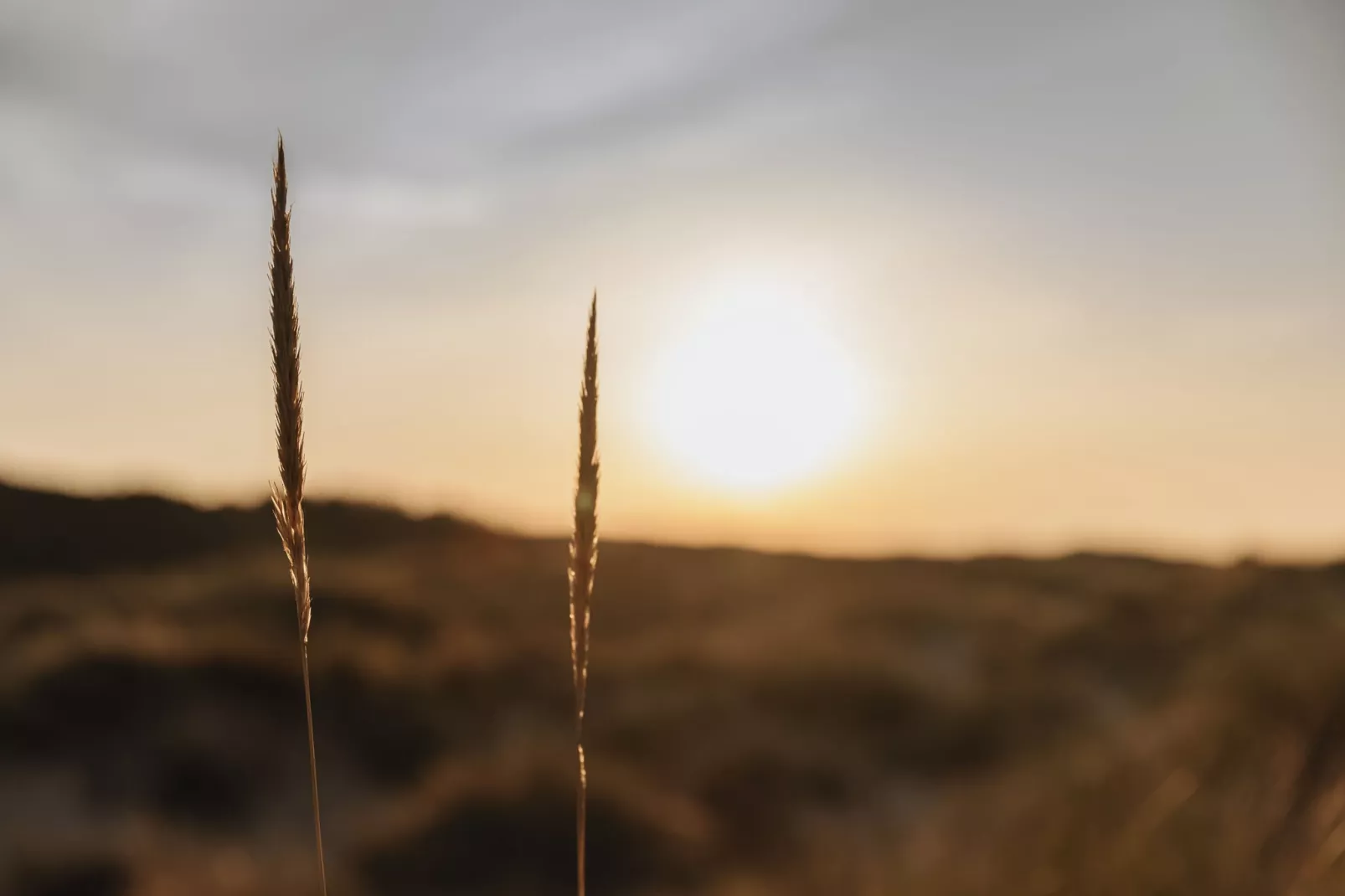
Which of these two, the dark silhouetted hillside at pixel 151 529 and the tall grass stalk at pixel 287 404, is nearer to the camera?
the tall grass stalk at pixel 287 404

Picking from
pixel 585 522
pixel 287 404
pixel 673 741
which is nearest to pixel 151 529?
pixel 673 741

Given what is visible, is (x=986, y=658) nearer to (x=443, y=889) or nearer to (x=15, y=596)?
(x=443, y=889)

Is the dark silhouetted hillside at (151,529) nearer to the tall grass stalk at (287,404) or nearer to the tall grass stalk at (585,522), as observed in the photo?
the tall grass stalk at (287,404)

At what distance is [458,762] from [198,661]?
348 centimetres

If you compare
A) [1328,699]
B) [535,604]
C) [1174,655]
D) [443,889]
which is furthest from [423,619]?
[1328,699]

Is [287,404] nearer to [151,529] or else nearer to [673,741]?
[673,741]

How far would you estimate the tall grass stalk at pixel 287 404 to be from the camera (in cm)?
145

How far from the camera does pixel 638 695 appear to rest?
11617 mm

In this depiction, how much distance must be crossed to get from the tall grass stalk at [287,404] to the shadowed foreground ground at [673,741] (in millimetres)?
2905

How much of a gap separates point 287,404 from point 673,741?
952cm

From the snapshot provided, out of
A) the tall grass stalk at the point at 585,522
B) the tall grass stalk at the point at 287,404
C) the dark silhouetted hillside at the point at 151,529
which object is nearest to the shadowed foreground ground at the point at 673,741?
the tall grass stalk at the point at 585,522

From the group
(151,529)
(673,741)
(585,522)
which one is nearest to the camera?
(585,522)

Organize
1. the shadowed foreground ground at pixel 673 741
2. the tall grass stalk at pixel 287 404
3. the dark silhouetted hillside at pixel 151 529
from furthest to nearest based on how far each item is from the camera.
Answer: the dark silhouetted hillside at pixel 151 529
the shadowed foreground ground at pixel 673 741
the tall grass stalk at pixel 287 404

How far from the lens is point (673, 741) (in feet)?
34.0
